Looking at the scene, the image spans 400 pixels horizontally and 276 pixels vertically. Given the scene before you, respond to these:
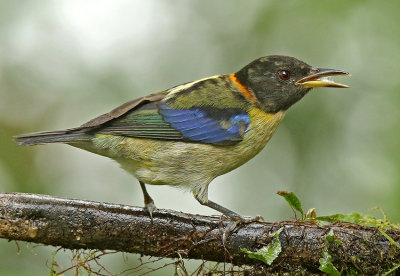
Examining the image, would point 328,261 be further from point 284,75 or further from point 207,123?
point 284,75

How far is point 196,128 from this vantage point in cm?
582

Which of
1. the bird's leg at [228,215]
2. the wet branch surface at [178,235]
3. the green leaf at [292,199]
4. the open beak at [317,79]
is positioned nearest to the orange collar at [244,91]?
the open beak at [317,79]

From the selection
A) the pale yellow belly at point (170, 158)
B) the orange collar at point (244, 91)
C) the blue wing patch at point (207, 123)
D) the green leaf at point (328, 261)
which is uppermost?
the orange collar at point (244, 91)

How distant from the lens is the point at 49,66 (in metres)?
9.12

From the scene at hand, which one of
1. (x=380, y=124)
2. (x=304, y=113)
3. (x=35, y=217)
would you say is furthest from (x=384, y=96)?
(x=35, y=217)

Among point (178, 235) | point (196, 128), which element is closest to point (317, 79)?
point (196, 128)

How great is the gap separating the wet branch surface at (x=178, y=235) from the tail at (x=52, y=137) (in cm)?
98

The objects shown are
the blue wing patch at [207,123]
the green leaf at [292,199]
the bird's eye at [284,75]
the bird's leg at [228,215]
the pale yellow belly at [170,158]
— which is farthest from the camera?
the bird's eye at [284,75]

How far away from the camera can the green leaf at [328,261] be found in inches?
164

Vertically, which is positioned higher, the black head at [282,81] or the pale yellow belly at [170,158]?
the black head at [282,81]

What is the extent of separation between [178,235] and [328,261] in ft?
3.73

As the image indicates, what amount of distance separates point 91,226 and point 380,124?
453 centimetres

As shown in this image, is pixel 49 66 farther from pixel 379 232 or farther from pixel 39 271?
pixel 379 232

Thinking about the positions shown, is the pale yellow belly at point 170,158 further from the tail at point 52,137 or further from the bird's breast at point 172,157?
the tail at point 52,137
